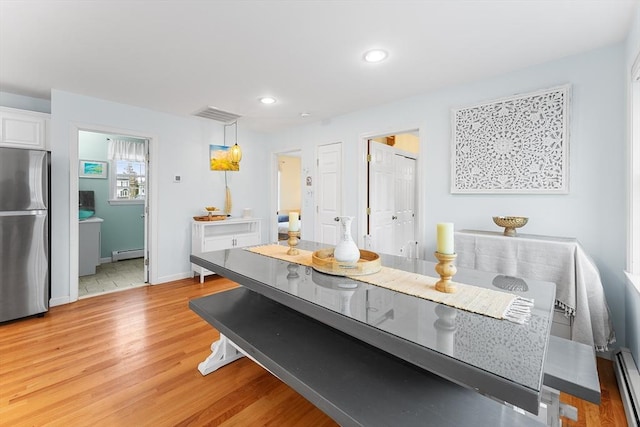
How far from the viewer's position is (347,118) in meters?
3.96

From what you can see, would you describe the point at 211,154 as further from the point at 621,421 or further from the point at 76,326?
the point at 621,421

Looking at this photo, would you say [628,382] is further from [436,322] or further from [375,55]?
[375,55]

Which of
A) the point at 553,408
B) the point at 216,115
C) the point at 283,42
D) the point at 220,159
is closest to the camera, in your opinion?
the point at 553,408

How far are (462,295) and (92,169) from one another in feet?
19.7

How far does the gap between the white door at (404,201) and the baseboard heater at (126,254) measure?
482cm

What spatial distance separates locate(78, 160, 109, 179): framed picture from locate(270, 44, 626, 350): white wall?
17.2 feet

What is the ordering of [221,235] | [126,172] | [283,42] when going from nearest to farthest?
1. [283,42]
2. [221,235]
3. [126,172]

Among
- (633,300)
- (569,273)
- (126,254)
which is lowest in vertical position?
(126,254)

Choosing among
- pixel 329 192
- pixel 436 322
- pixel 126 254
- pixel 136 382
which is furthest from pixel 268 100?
pixel 126 254

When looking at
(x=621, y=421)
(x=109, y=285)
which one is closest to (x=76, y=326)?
(x=109, y=285)

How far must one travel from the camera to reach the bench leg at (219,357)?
6.64 ft

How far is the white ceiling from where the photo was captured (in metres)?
1.79

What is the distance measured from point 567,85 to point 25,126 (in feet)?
17.0

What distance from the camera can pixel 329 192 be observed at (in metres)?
4.22
